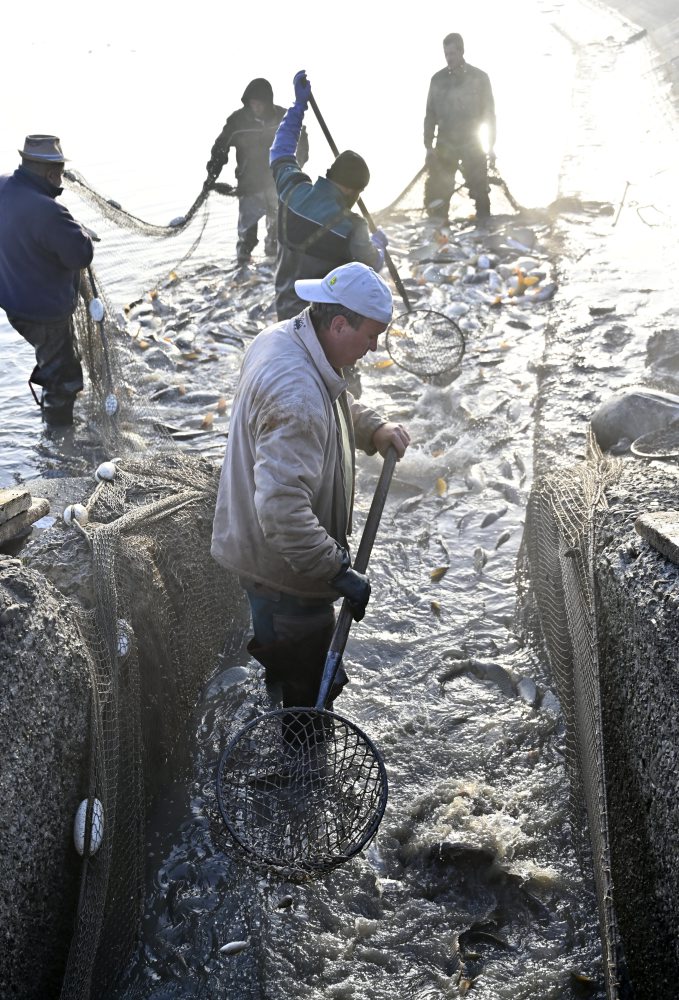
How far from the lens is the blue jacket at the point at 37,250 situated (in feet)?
21.9

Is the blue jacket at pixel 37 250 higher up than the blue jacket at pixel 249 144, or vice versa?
the blue jacket at pixel 249 144

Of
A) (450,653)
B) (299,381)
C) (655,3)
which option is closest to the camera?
(299,381)

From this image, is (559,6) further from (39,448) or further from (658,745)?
(658,745)

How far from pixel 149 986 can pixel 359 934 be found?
859mm

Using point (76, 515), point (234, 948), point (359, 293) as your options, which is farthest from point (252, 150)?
point (234, 948)

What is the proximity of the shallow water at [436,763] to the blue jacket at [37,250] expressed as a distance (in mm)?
1377

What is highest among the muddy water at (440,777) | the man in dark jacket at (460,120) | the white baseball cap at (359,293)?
the man in dark jacket at (460,120)

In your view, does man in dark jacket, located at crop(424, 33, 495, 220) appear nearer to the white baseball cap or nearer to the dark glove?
the white baseball cap

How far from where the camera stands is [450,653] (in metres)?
5.29

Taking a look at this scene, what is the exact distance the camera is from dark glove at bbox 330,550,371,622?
365cm

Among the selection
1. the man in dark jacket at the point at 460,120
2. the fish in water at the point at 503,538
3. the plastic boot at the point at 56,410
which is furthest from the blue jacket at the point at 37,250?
the man in dark jacket at the point at 460,120

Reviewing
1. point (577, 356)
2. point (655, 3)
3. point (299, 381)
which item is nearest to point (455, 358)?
point (577, 356)

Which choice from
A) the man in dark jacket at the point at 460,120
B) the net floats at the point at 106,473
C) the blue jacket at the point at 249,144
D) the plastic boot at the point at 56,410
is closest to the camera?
the net floats at the point at 106,473

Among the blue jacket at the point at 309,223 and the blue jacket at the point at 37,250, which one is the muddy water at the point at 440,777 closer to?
the blue jacket at the point at 309,223
